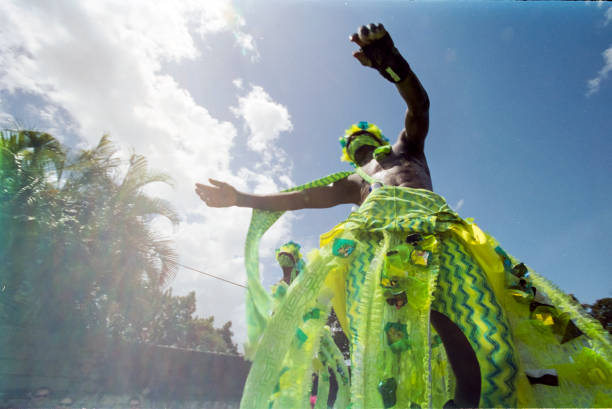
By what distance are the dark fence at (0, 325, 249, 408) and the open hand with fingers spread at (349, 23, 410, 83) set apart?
21.6 feet

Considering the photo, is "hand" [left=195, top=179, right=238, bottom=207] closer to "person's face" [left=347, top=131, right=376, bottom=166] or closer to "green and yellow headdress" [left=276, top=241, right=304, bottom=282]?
"person's face" [left=347, top=131, right=376, bottom=166]

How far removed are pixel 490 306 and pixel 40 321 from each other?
7362 mm

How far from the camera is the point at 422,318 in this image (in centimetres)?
114

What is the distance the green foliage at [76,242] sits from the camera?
5.69 metres

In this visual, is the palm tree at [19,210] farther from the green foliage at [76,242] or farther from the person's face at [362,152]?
the person's face at [362,152]

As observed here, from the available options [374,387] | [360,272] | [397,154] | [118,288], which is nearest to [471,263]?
[360,272]

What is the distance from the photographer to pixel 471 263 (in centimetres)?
126

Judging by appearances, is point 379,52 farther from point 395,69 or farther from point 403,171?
point 403,171

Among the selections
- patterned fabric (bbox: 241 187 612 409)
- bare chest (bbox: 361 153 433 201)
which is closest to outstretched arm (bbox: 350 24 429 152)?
bare chest (bbox: 361 153 433 201)

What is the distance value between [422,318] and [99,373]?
273 inches

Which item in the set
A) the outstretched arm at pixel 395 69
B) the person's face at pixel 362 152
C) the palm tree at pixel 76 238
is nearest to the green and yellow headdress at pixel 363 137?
the person's face at pixel 362 152

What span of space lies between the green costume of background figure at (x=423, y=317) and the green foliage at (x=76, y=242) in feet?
20.5

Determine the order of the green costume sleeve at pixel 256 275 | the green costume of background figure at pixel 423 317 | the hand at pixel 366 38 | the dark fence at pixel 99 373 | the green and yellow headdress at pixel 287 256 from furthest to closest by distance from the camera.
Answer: the dark fence at pixel 99 373 → the green and yellow headdress at pixel 287 256 → the green costume sleeve at pixel 256 275 → the hand at pixel 366 38 → the green costume of background figure at pixel 423 317

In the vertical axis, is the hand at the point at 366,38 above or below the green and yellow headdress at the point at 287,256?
above
